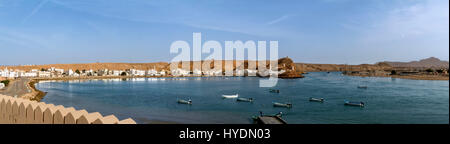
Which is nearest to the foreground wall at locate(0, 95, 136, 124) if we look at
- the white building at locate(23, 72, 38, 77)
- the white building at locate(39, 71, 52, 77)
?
the white building at locate(23, 72, 38, 77)

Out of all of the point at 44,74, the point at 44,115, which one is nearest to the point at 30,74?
the point at 44,74

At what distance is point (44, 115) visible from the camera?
120 inches

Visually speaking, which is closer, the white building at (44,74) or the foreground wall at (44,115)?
the foreground wall at (44,115)

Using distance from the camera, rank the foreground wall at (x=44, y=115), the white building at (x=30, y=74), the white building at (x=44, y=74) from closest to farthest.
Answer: the foreground wall at (x=44, y=115) → the white building at (x=30, y=74) → the white building at (x=44, y=74)

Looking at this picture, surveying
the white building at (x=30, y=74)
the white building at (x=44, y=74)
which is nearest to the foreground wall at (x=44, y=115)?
the white building at (x=30, y=74)

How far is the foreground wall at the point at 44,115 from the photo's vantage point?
7.67 feet

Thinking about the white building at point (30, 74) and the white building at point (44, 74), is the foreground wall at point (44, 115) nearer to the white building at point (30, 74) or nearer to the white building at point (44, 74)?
the white building at point (30, 74)

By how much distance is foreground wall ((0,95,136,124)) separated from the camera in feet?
7.67

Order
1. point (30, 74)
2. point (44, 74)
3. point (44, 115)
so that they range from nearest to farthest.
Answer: point (44, 115) < point (30, 74) < point (44, 74)

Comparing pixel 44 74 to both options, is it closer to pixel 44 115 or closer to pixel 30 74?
pixel 30 74

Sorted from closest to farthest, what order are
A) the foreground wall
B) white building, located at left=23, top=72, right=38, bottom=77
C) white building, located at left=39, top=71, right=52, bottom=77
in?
the foreground wall, white building, located at left=23, top=72, right=38, bottom=77, white building, located at left=39, top=71, right=52, bottom=77

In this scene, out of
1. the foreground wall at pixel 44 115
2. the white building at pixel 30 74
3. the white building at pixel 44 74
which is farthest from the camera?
the white building at pixel 44 74

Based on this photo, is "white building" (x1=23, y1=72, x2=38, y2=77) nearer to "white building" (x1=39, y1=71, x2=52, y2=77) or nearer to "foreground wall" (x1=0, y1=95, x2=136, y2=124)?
"white building" (x1=39, y1=71, x2=52, y2=77)
